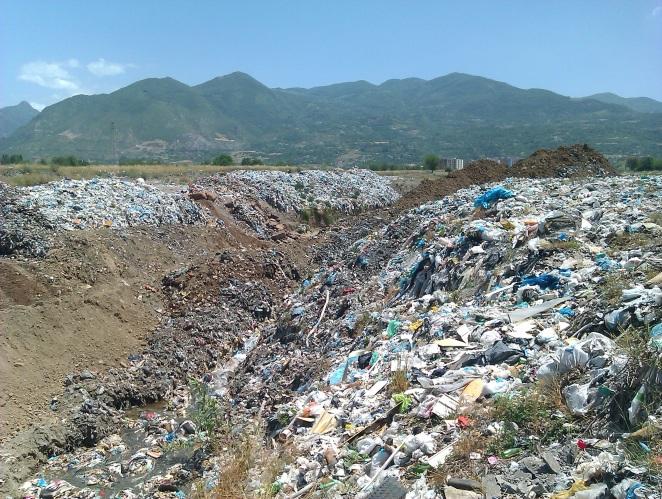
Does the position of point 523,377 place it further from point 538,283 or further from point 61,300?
point 61,300

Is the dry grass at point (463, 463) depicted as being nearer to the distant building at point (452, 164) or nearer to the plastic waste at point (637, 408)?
the plastic waste at point (637, 408)

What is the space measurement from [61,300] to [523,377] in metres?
8.51

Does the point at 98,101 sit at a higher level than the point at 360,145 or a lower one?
higher

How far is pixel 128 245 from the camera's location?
1306 cm

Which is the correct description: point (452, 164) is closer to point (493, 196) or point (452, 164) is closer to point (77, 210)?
point (493, 196)

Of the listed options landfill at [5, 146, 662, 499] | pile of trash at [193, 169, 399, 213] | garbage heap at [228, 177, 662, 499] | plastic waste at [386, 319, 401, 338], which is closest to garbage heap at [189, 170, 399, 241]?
pile of trash at [193, 169, 399, 213]

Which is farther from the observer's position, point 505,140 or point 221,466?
point 505,140

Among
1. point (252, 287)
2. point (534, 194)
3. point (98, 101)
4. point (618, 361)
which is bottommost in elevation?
point (252, 287)

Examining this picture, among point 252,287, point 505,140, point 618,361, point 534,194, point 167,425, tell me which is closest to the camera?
point 618,361

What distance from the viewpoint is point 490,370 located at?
4.76 meters

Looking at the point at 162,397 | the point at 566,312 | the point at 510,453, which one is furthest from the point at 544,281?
the point at 162,397

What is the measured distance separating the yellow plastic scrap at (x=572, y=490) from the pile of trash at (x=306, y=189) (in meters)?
17.4

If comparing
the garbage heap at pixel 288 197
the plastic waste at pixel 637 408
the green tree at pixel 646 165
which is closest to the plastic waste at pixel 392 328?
the plastic waste at pixel 637 408

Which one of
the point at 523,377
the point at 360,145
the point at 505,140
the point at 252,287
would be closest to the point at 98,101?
the point at 360,145
